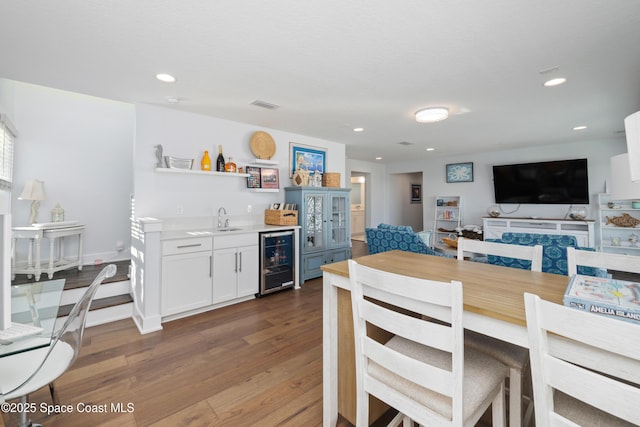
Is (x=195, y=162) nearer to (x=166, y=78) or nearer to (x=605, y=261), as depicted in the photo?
(x=166, y=78)

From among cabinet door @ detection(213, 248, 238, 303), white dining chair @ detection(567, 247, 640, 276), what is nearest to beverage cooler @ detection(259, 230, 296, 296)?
cabinet door @ detection(213, 248, 238, 303)

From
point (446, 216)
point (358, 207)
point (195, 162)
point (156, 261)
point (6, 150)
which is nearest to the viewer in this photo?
point (156, 261)

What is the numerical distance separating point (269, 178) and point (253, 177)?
0.92 ft

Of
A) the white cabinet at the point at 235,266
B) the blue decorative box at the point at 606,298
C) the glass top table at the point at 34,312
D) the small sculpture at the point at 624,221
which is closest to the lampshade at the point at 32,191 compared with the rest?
the glass top table at the point at 34,312

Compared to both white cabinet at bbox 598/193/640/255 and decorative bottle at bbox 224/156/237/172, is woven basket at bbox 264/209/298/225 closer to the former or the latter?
decorative bottle at bbox 224/156/237/172

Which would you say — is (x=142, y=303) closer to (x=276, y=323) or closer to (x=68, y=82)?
(x=276, y=323)

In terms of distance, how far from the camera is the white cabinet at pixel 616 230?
191 inches

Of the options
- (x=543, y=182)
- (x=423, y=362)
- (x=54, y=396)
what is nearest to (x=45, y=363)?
(x=54, y=396)

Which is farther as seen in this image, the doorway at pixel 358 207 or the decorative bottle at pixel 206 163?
the doorway at pixel 358 207

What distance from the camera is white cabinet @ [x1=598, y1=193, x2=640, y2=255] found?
4840 mm

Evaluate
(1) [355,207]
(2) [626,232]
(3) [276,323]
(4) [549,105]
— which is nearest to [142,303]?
(3) [276,323]

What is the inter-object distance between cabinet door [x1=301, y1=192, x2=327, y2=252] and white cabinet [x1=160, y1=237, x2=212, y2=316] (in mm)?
1528

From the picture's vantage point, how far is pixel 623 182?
121 cm

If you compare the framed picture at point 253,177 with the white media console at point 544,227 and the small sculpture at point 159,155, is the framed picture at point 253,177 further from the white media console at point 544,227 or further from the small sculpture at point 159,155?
the white media console at point 544,227
